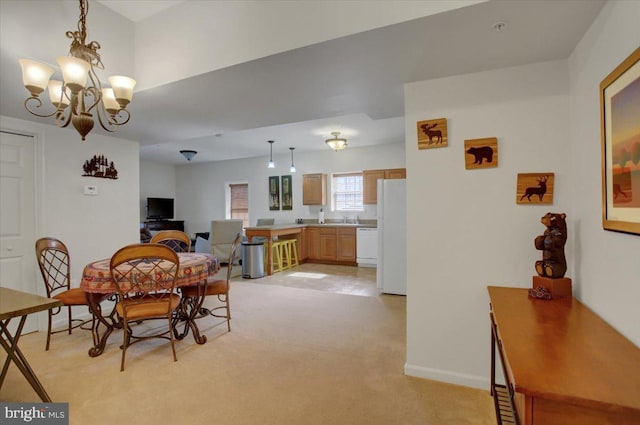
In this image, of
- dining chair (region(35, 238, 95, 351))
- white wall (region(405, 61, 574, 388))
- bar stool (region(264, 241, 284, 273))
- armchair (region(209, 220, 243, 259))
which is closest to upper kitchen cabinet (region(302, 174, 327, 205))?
bar stool (region(264, 241, 284, 273))

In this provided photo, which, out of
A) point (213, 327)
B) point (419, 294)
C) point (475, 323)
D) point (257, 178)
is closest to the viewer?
point (475, 323)

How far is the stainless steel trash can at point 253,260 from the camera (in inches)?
217

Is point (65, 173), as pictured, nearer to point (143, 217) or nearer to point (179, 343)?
point (179, 343)

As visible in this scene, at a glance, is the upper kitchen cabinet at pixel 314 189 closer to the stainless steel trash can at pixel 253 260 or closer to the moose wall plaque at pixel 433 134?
the stainless steel trash can at pixel 253 260

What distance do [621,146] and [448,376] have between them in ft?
5.72

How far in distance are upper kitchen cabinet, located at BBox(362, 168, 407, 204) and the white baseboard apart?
463cm

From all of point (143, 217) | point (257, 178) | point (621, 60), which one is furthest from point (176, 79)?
point (143, 217)

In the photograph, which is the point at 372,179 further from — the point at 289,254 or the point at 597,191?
the point at 597,191

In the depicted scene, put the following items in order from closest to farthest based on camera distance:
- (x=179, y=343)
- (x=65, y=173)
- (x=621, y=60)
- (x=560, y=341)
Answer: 1. (x=560, y=341)
2. (x=621, y=60)
3. (x=179, y=343)
4. (x=65, y=173)

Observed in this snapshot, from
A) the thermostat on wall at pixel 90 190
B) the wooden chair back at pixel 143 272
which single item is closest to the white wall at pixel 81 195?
the thermostat on wall at pixel 90 190

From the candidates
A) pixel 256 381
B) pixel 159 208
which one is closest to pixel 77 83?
pixel 256 381

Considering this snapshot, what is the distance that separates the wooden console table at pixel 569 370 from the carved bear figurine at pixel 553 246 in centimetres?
32

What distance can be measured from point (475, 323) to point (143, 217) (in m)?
8.33

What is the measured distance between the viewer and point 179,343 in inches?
113
